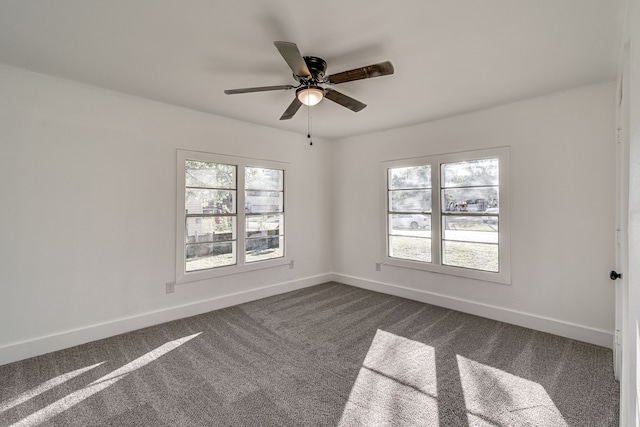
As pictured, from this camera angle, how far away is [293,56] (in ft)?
6.55

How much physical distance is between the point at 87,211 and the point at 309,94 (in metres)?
2.56

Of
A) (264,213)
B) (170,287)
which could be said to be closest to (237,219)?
(264,213)

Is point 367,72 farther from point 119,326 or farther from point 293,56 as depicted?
point 119,326

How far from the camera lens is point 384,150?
4777 millimetres

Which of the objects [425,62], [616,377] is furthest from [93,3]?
[616,377]

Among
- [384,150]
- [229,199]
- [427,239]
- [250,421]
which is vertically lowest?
[250,421]

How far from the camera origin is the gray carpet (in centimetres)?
200

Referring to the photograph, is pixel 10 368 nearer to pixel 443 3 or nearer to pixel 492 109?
pixel 443 3

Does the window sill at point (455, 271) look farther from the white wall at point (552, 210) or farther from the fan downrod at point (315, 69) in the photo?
the fan downrod at point (315, 69)

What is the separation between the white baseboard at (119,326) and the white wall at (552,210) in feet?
8.25

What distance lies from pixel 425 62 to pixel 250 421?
304cm

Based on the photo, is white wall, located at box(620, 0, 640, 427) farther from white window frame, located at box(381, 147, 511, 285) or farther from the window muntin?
the window muntin

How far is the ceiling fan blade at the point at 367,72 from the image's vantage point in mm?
2072

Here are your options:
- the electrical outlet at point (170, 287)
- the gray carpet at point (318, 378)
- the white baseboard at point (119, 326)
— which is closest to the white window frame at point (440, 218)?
the gray carpet at point (318, 378)
